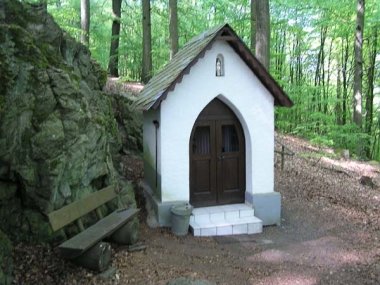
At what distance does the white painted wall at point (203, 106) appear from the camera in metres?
8.53

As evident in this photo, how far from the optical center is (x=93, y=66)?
34.2ft

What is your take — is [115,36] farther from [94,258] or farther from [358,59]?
[94,258]

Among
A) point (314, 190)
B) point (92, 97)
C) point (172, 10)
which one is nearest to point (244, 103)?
point (92, 97)

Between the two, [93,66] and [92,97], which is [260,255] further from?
[93,66]

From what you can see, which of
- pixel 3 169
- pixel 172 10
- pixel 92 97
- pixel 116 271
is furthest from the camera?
pixel 172 10

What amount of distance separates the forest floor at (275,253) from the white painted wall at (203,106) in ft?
3.88

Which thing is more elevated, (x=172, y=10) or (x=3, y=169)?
(x=172, y=10)

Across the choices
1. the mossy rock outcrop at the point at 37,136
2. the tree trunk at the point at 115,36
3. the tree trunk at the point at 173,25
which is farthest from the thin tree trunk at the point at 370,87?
the mossy rock outcrop at the point at 37,136

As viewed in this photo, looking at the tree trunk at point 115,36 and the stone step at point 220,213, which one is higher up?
the tree trunk at point 115,36

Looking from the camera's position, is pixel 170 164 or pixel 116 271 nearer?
pixel 116 271

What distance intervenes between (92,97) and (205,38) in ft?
9.32

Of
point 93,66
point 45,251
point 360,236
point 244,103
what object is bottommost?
point 360,236

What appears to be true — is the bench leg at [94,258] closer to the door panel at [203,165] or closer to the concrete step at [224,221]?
the concrete step at [224,221]

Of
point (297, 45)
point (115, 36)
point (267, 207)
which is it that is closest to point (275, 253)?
point (267, 207)
